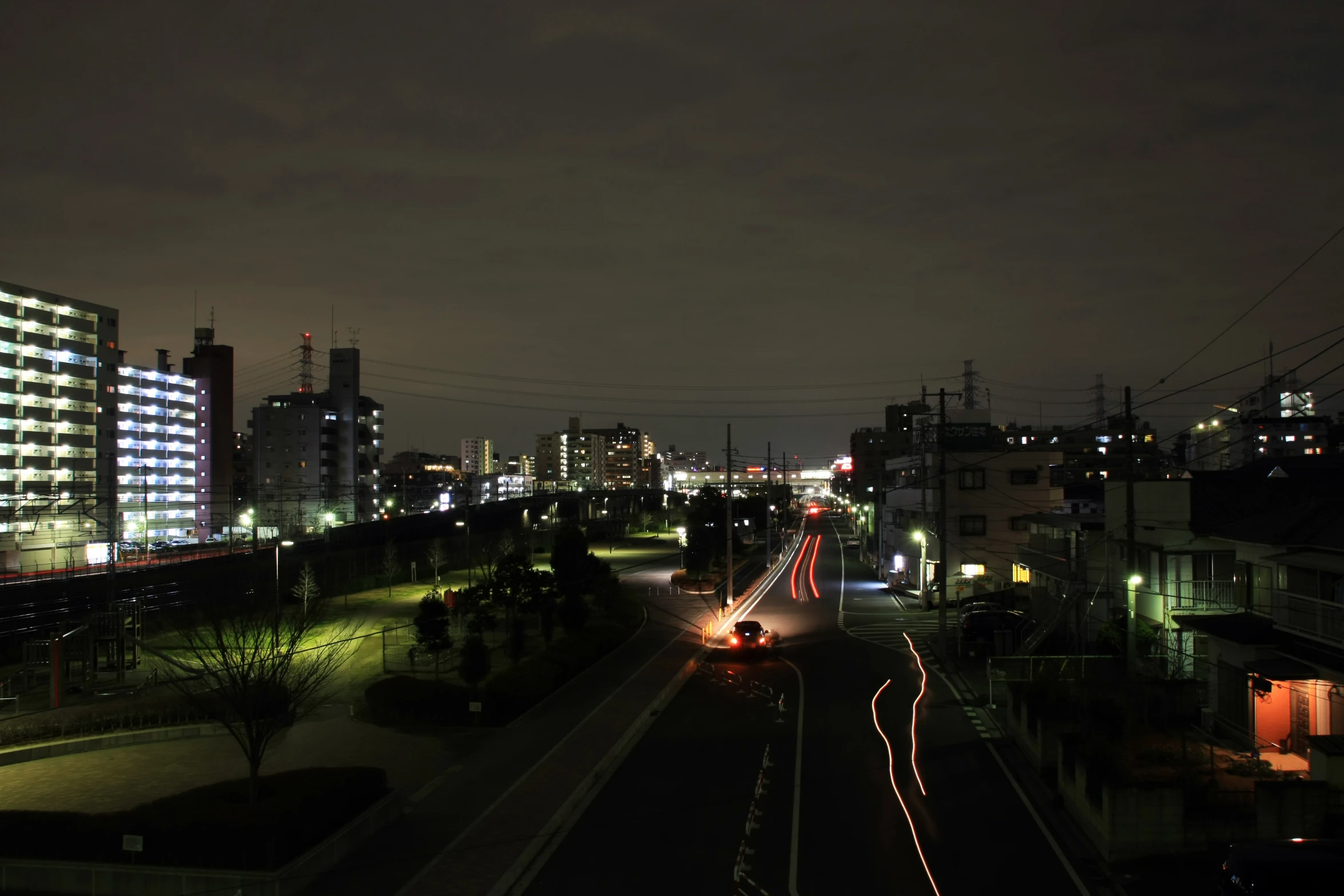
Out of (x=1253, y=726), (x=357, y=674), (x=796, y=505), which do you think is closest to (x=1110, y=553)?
(x=1253, y=726)

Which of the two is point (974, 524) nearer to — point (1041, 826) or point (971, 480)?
point (971, 480)

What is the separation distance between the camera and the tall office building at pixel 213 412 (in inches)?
3280

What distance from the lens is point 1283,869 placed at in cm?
944

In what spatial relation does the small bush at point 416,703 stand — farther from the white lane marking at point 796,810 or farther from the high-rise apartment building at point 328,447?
the high-rise apartment building at point 328,447

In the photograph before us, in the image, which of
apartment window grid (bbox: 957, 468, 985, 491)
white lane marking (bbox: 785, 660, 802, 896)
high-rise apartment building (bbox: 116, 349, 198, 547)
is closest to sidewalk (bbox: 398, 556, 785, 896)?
white lane marking (bbox: 785, 660, 802, 896)

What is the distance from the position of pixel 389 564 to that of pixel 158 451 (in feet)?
142

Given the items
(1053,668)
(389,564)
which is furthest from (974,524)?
(389,564)

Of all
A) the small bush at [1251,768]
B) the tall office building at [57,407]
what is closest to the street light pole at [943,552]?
the small bush at [1251,768]

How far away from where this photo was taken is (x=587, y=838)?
11.9 meters

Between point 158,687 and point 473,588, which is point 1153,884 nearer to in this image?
point 473,588

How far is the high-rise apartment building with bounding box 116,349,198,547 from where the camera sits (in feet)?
228

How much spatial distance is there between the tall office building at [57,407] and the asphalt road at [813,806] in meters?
49.9

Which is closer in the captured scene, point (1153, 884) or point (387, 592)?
point (1153, 884)

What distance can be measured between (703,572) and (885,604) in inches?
427
